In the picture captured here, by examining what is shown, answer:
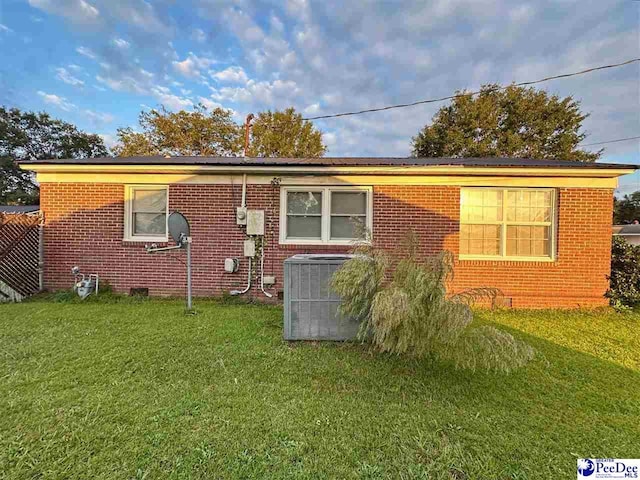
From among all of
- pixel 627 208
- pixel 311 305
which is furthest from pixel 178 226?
pixel 627 208

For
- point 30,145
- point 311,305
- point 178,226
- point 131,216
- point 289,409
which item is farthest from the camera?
point 30,145

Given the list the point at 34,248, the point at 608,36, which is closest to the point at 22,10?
the point at 34,248

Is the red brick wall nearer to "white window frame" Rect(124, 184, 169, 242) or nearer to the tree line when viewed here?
"white window frame" Rect(124, 184, 169, 242)

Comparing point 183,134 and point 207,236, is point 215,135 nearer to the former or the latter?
point 183,134

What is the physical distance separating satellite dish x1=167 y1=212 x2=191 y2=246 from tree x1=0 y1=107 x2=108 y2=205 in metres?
28.0

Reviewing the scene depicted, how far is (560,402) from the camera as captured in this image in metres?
2.72

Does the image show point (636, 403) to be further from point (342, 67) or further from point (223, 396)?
point (342, 67)

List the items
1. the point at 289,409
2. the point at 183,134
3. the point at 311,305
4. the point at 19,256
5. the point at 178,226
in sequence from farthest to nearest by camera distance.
Result: the point at 183,134 < the point at 19,256 < the point at 178,226 < the point at 311,305 < the point at 289,409

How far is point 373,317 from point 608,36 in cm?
1038

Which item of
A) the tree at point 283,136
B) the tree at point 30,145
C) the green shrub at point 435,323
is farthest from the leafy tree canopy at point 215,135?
the green shrub at point 435,323

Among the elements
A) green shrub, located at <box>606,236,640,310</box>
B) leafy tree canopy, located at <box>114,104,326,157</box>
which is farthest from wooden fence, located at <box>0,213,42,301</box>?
leafy tree canopy, located at <box>114,104,326,157</box>

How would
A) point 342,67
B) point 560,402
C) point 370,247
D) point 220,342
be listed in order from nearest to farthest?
point 560,402 < point 370,247 < point 220,342 < point 342,67

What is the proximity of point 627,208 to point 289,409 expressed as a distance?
44026 mm

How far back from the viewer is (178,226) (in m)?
5.73
